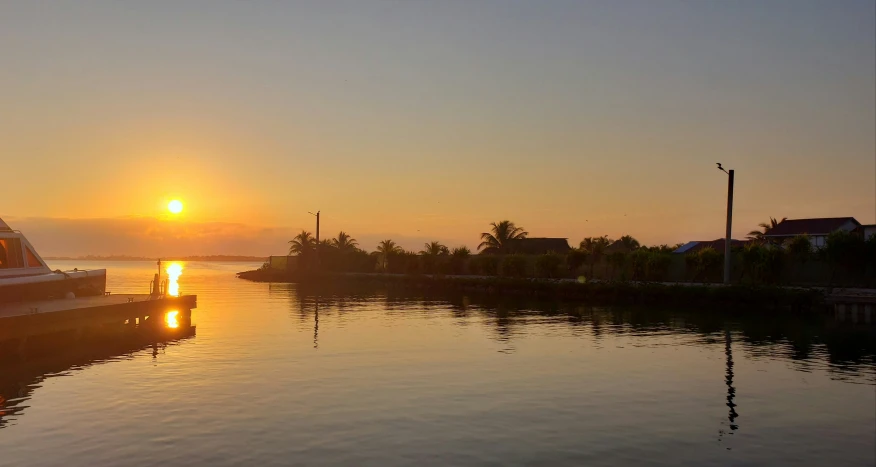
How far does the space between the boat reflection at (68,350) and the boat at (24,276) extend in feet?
12.5

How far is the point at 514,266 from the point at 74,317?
56.7 m

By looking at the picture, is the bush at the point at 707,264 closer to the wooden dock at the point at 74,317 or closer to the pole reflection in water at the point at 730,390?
the pole reflection in water at the point at 730,390

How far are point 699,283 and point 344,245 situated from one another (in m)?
70.9

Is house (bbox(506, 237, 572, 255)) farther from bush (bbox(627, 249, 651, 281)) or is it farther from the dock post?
the dock post

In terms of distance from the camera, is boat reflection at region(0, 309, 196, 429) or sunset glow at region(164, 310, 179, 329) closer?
boat reflection at region(0, 309, 196, 429)

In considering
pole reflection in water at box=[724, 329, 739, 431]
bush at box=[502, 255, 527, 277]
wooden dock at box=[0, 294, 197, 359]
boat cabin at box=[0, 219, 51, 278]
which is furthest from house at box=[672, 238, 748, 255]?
boat cabin at box=[0, 219, 51, 278]

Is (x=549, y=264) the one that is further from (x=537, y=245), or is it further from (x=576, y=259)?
(x=537, y=245)

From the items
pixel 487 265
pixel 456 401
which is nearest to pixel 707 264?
pixel 487 265

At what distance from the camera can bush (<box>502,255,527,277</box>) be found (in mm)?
81500

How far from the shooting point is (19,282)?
3381 cm

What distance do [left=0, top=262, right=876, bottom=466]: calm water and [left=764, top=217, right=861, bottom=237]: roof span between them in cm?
4957

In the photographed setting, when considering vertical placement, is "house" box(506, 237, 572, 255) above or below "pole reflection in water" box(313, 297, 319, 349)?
above

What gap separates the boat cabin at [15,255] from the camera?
114 ft

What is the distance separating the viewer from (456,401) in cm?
2045
